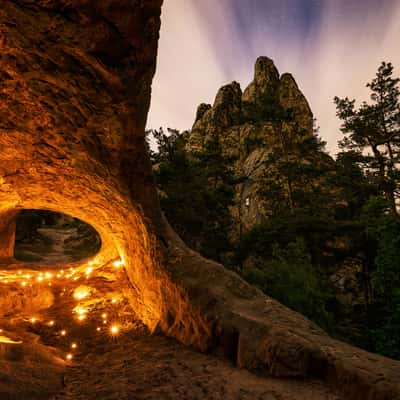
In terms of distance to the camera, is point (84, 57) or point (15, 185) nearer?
point (84, 57)

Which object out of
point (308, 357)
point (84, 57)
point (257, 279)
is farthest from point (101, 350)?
point (257, 279)

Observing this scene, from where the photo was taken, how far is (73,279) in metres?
7.84

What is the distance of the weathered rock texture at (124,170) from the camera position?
2863mm

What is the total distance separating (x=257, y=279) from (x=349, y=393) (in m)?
7.12

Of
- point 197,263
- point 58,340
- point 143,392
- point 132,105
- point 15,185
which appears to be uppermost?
point 132,105

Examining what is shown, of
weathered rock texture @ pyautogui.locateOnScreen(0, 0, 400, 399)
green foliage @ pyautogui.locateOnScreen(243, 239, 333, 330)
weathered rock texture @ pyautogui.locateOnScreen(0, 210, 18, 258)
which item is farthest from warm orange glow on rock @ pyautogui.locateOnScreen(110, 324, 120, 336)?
weathered rock texture @ pyautogui.locateOnScreen(0, 210, 18, 258)

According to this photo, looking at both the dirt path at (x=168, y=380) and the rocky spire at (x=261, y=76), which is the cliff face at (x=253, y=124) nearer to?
the rocky spire at (x=261, y=76)

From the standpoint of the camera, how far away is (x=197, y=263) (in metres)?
5.23

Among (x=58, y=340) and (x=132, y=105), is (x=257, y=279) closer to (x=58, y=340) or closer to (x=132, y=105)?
(x=58, y=340)

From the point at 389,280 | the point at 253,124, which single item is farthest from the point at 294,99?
the point at 389,280

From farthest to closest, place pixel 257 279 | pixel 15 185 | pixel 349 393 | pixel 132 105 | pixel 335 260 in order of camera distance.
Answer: pixel 335 260
pixel 257 279
pixel 15 185
pixel 132 105
pixel 349 393

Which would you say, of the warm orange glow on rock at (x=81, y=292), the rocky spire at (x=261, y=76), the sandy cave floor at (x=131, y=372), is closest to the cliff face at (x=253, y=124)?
the rocky spire at (x=261, y=76)

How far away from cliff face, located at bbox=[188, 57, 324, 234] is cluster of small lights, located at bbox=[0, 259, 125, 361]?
63.2ft

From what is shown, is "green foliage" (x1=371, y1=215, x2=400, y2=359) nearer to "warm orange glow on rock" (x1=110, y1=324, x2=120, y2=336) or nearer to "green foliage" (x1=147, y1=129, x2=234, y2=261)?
"warm orange glow on rock" (x1=110, y1=324, x2=120, y2=336)
